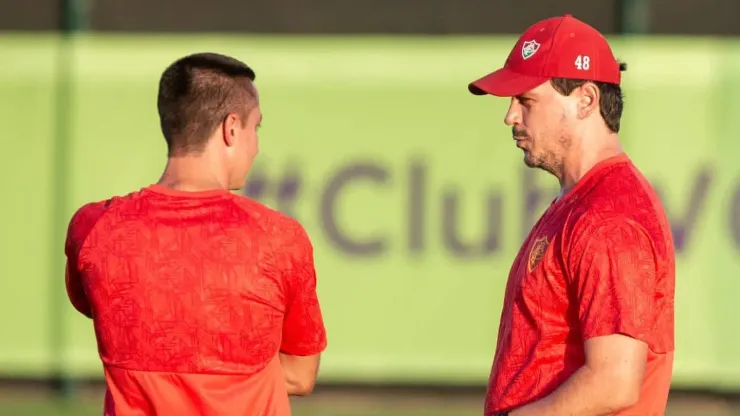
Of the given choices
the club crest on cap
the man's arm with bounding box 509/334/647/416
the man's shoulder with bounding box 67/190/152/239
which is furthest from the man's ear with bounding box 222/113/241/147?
the man's arm with bounding box 509/334/647/416

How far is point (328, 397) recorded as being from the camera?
368 inches

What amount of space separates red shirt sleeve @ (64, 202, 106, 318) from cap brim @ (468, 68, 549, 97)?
3.40 feet

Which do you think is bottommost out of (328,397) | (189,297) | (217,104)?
(328,397)

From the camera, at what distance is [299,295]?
3.55 metres

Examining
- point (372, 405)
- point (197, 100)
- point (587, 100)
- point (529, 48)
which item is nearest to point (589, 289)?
point (587, 100)

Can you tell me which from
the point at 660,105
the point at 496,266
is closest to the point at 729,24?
the point at 660,105

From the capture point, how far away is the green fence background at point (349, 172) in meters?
9.16

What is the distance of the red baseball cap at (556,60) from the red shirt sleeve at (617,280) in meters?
0.47

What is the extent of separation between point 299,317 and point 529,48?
0.92m

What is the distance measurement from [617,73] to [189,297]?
1.23 metres

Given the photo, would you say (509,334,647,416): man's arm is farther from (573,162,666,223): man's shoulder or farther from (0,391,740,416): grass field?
(0,391,740,416): grass field

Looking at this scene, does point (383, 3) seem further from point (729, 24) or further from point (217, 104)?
point (217, 104)

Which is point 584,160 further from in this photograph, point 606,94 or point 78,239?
point 78,239

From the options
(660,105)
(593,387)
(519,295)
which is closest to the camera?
(593,387)
